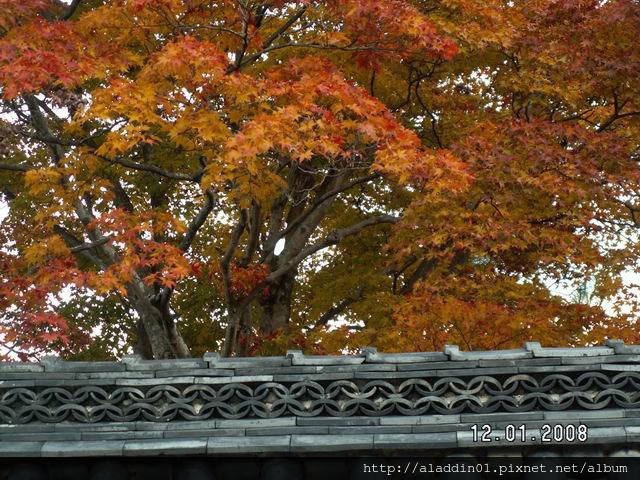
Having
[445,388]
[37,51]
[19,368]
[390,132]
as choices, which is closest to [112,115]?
[37,51]

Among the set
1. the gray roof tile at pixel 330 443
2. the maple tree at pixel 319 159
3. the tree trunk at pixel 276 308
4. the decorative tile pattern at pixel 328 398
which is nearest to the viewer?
the gray roof tile at pixel 330 443

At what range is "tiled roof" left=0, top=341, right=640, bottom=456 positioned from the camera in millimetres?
7031

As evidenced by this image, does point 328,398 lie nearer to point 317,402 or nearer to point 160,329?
point 317,402

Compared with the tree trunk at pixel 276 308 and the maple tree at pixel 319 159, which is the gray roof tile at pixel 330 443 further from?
the tree trunk at pixel 276 308

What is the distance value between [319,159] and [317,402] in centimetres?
1115

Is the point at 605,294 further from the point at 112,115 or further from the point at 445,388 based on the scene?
the point at 445,388

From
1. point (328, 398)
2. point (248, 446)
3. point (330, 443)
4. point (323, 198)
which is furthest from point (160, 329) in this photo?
point (330, 443)

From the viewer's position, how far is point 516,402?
7246 mm

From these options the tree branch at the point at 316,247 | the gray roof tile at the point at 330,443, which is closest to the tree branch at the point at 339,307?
the tree branch at the point at 316,247

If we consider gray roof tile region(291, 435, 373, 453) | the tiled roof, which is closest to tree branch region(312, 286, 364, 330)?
the tiled roof

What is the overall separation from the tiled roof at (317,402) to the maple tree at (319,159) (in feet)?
18.7

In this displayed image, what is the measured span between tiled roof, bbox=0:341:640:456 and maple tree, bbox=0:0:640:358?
5.71 metres

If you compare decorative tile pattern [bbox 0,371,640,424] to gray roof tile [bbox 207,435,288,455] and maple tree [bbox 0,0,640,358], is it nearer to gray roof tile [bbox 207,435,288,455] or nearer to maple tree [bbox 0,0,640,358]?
gray roof tile [bbox 207,435,288,455]

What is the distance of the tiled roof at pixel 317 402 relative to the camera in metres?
7.03
